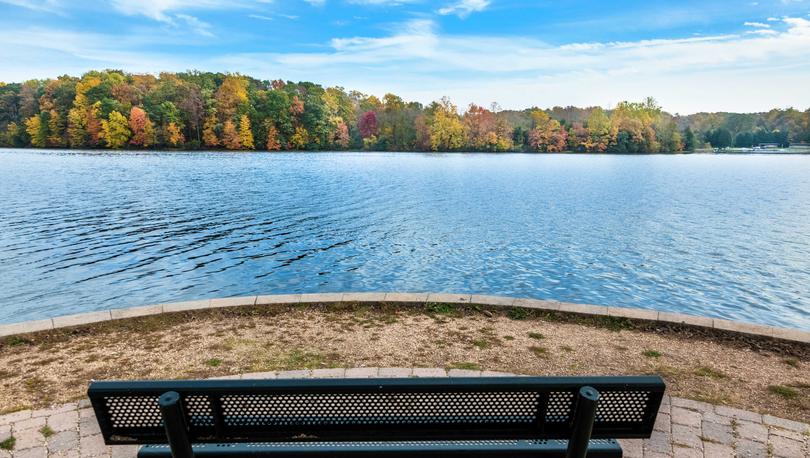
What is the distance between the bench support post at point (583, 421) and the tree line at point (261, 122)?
94.5 metres

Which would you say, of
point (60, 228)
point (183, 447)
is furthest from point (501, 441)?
point (60, 228)

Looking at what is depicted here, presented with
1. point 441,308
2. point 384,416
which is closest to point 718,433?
point 384,416

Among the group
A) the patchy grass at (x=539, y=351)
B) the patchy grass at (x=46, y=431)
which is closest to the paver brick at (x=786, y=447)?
the patchy grass at (x=539, y=351)

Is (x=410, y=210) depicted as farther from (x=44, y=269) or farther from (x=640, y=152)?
(x=640, y=152)

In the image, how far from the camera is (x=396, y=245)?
17.4 metres

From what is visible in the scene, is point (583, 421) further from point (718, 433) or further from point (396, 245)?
point (396, 245)

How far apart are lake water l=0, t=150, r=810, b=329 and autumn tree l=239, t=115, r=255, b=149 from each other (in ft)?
184

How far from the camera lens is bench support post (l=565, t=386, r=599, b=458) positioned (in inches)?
96.7

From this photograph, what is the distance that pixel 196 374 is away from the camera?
5559 mm

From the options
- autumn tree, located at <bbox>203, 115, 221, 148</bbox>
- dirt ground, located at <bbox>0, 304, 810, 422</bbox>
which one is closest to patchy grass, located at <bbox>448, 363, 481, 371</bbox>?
dirt ground, located at <bbox>0, 304, 810, 422</bbox>

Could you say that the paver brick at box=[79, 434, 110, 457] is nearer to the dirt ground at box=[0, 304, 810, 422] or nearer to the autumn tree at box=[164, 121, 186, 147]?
the dirt ground at box=[0, 304, 810, 422]

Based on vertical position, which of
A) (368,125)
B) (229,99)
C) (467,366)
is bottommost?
(467,366)

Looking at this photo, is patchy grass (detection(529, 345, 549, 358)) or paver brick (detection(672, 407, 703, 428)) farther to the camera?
patchy grass (detection(529, 345, 549, 358))

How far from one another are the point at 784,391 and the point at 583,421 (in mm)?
4444
